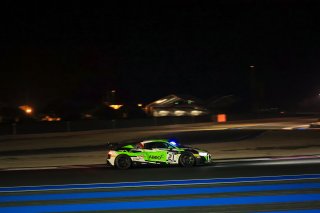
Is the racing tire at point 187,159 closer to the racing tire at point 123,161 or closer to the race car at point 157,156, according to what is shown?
the race car at point 157,156

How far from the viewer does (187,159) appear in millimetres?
18062

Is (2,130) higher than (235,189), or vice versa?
(2,130)

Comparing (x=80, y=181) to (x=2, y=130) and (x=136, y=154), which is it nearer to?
(x=136, y=154)

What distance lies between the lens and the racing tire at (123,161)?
18.2 metres

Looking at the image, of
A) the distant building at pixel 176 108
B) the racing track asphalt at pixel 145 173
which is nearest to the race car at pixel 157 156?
the racing track asphalt at pixel 145 173

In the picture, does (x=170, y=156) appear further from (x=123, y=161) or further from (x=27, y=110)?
(x=27, y=110)

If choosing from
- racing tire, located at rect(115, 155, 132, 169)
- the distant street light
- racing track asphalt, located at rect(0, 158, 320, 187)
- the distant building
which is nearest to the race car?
racing tire, located at rect(115, 155, 132, 169)

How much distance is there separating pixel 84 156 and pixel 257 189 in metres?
14.1

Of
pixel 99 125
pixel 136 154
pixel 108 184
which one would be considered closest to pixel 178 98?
pixel 99 125

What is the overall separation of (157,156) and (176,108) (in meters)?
49.6

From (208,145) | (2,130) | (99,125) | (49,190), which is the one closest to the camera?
(49,190)

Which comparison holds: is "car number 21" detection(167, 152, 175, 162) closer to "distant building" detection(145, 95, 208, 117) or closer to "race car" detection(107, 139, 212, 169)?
"race car" detection(107, 139, 212, 169)

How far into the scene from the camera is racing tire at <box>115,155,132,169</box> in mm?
18172

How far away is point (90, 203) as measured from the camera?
1032 cm
